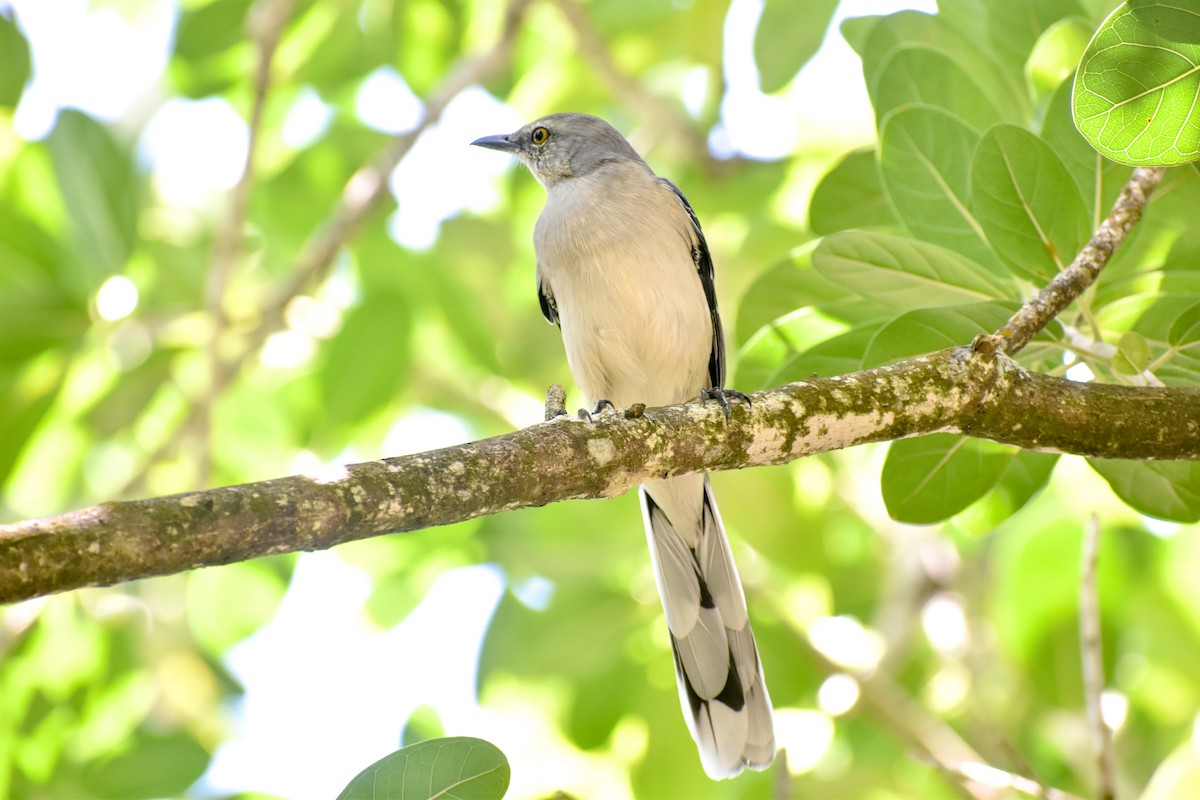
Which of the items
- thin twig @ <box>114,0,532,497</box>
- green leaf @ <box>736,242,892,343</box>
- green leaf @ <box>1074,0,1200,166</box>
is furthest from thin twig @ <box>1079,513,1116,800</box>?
thin twig @ <box>114,0,532,497</box>

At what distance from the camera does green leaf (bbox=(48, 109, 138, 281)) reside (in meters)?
4.98

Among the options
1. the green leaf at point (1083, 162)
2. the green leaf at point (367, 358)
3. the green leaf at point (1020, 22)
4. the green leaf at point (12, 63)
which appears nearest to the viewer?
the green leaf at point (1083, 162)

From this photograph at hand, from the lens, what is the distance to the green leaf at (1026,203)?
2.93m

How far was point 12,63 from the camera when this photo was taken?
4.28 metres

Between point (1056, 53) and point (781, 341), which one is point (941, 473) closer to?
point (781, 341)

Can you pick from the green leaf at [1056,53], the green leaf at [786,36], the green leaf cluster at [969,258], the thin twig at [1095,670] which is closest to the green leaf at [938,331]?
the green leaf cluster at [969,258]

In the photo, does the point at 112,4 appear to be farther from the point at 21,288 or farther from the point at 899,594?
the point at 899,594

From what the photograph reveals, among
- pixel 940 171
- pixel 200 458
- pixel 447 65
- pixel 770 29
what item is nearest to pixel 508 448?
pixel 940 171

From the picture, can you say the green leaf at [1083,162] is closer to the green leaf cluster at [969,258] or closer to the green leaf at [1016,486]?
the green leaf cluster at [969,258]

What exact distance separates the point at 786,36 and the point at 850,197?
132cm

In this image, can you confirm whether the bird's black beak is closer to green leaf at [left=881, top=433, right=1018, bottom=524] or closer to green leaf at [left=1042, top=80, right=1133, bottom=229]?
green leaf at [left=1042, top=80, right=1133, bottom=229]

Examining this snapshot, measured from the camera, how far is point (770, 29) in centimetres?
468

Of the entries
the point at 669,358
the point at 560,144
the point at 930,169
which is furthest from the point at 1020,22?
the point at 560,144

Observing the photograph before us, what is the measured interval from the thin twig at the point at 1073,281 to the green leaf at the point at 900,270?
34 centimetres
